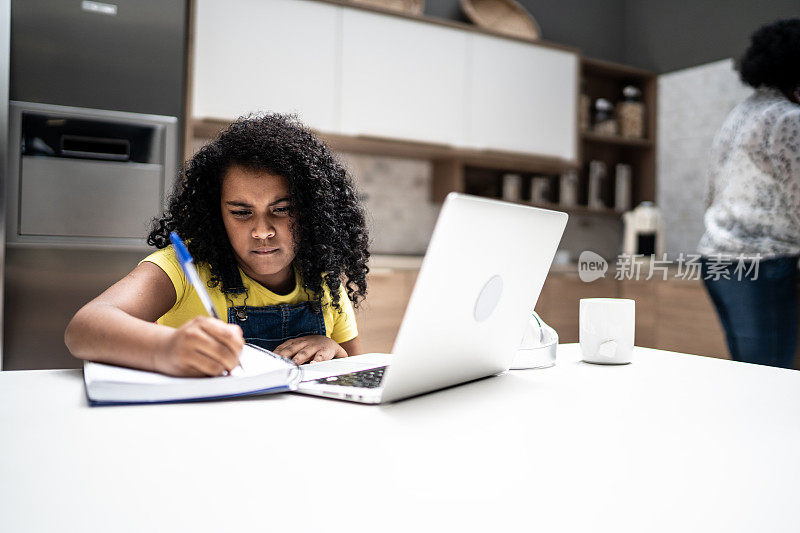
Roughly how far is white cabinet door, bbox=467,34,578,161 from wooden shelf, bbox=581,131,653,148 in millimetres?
185

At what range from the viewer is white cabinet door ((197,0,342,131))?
7.66 ft

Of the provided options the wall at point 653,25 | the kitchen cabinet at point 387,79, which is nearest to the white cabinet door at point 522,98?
the kitchen cabinet at point 387,79

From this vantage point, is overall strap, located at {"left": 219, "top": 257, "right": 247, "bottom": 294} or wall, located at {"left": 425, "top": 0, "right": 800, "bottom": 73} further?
wall, located at {"left": 425, "top": 0, "right": 800, "bottom": 73}

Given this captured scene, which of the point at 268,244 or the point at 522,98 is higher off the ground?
the point at 522,98

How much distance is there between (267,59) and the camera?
8.04 ft

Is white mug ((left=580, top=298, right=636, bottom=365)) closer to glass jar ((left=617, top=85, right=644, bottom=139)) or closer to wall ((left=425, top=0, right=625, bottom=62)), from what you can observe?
wall ((left=425, top=0, right=625, bottom=62))

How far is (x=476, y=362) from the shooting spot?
2.44 feet

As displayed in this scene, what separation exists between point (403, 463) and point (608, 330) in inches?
23.2

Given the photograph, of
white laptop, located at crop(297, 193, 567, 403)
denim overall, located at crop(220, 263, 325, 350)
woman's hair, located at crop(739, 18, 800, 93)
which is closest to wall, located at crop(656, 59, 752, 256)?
woman's hair, located at crop(739, 18, 800, 93)

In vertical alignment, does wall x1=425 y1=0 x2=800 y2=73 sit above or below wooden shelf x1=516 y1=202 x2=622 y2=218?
above

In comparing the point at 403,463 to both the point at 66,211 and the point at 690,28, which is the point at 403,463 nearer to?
the point at 66,211

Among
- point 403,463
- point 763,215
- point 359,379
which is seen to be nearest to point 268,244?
point 359,379

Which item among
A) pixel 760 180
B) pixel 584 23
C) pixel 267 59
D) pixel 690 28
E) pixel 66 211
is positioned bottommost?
pixel 66 211

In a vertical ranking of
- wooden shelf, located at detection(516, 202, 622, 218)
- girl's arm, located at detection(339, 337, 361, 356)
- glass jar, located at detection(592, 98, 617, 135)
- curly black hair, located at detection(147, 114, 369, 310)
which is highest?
glass jar, located at detection(592, 98, 617, 135)
